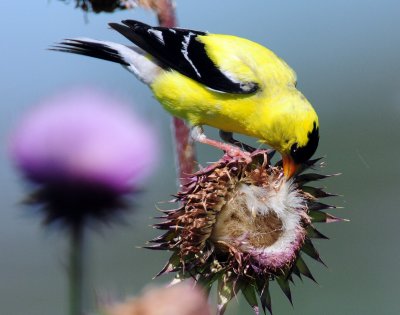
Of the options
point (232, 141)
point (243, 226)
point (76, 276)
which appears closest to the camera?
point (76, 276)

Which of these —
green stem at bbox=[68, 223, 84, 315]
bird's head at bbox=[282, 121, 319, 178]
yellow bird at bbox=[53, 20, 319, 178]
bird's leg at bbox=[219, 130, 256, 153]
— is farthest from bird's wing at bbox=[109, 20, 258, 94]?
green stem at bbox=[68, 223, 84, 315]

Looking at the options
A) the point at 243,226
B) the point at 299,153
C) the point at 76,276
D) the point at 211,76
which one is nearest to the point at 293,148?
the point at 299,153

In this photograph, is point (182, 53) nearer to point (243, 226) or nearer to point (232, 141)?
point (232, 141)

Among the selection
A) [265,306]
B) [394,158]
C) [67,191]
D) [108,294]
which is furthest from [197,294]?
[394,158]

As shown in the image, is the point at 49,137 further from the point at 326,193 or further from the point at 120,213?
the point at 326,193

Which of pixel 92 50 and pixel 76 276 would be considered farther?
pixel 92 50
